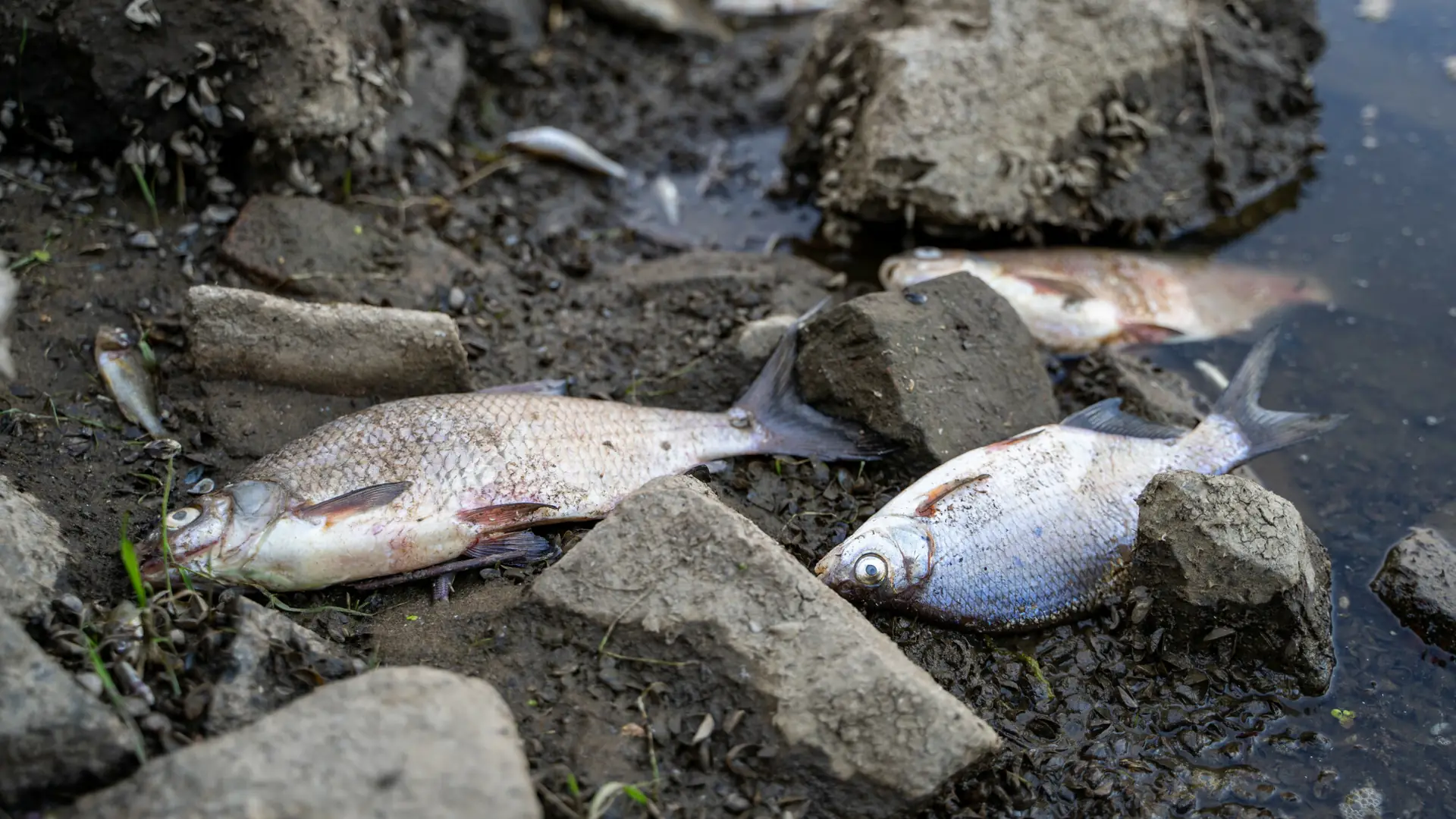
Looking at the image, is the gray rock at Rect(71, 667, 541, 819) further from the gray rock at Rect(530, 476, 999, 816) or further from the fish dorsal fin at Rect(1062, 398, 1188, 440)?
the fish dorsal fin at Rect(1062, 398, 1188, 440)

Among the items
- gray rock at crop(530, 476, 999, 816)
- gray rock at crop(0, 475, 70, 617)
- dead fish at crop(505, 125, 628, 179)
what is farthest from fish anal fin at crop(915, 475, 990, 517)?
dead fish at crop(505, 125, 628, 179)

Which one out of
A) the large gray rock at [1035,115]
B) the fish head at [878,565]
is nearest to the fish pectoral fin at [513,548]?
the fish head at [878,565]

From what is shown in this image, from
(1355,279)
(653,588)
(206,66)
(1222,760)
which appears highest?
(206,66)

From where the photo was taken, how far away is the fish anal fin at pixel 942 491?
442 centimetres

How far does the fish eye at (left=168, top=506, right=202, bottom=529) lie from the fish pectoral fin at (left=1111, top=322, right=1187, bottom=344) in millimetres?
4568

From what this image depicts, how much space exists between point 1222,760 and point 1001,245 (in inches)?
133

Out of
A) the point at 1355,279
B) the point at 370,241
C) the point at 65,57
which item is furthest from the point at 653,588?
the point at 1355,279

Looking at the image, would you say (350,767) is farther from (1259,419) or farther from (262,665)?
(1259,419)

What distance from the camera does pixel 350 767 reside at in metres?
2.82

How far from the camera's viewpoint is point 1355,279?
21.0ft

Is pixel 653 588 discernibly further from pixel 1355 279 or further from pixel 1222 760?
pixel 1355 279

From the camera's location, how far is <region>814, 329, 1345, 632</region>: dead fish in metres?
4.26

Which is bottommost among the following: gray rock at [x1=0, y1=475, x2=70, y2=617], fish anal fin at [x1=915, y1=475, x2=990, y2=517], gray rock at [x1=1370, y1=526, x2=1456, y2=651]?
gray rock at [x1=1370, y1=526, x2=1456, y2=651]

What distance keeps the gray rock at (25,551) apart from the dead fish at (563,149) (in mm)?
3672
